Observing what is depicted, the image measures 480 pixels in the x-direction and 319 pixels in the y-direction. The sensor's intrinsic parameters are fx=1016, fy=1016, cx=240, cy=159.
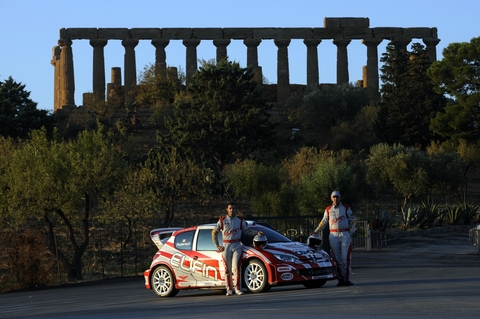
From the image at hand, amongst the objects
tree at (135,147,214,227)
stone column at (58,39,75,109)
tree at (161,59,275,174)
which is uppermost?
stone column at (58,39,75,109)

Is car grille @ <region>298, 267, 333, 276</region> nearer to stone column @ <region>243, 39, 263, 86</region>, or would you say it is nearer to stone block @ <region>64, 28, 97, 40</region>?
stone column @ <region>243, 39, 263, 86</region>

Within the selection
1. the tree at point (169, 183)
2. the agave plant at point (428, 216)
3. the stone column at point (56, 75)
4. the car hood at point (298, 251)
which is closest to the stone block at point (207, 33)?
the stone column at point (56, 75)

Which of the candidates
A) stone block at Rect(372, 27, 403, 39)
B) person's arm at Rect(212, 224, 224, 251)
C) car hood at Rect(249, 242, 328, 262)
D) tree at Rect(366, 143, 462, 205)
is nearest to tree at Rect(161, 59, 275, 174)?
tree at Rect(366, 143, 462, 205)

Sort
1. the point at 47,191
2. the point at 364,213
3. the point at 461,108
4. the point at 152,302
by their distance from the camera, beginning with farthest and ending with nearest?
the point at 461,108, the point at 364,213, the point at 47,191, the point at 152,302

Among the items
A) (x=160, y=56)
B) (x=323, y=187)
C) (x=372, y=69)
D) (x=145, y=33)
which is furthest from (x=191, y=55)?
(x=323, y=187)

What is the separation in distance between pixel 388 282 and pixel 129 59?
77.4 meters

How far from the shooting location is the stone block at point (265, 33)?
3819 inches

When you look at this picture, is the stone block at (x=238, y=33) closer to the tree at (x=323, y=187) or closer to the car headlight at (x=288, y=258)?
the tree at (x=323, y=187)

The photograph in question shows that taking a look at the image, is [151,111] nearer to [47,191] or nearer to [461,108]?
[461,108]

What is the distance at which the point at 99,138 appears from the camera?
4506 cm

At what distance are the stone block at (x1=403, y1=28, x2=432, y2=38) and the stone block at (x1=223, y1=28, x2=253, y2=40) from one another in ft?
48.8

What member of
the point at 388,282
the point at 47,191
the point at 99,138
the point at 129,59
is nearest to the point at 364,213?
the point at 99,138

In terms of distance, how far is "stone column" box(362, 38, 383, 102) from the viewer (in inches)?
3848

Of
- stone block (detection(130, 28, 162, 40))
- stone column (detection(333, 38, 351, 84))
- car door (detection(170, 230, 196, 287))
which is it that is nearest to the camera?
car door (detection(170, 230, 196, 287))
